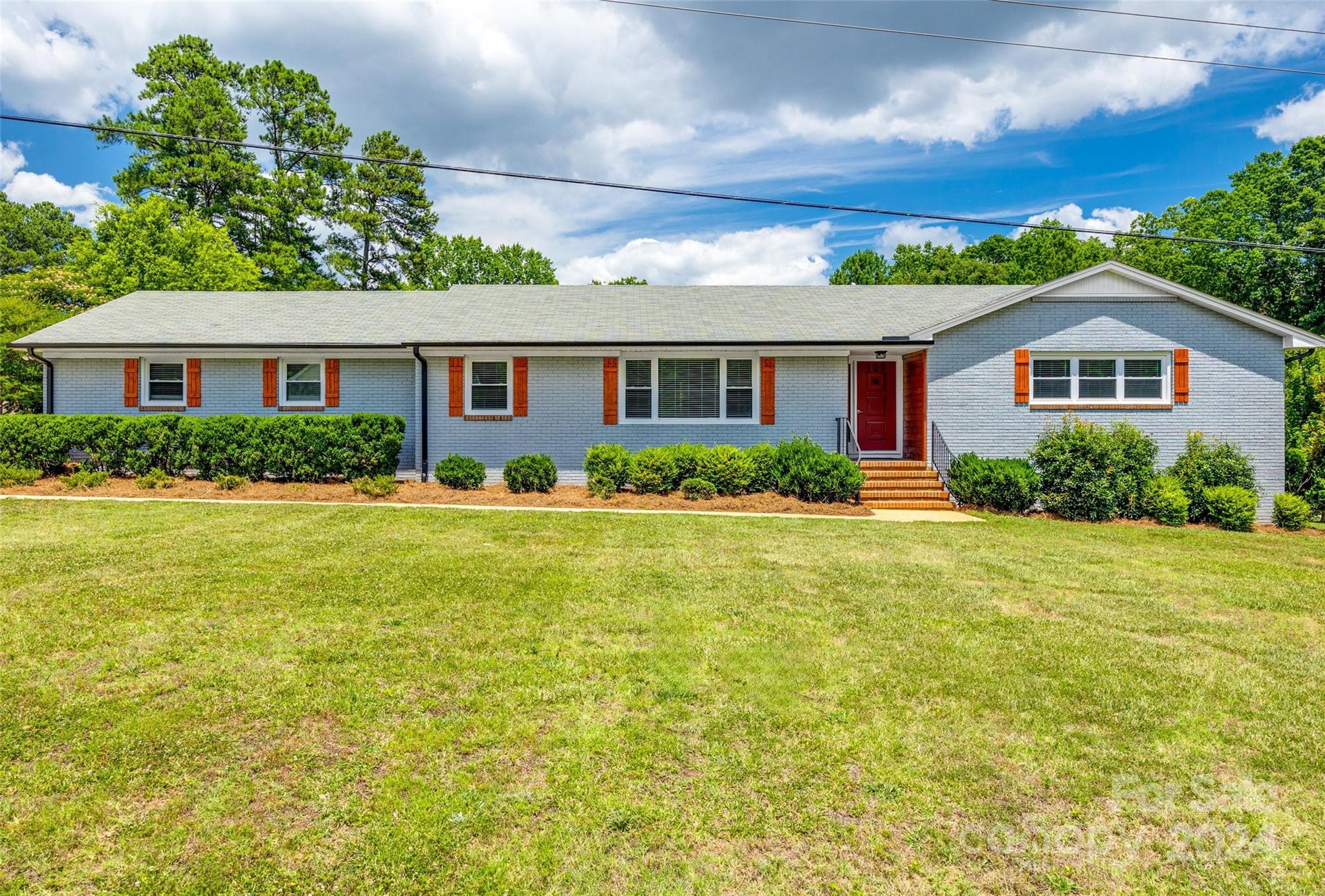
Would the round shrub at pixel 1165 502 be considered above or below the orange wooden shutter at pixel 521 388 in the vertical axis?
below

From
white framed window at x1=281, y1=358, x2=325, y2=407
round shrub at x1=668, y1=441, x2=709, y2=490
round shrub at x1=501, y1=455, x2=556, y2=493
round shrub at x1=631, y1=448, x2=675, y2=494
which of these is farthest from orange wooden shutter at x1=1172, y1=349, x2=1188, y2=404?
white framed window at x1=281, y1=358, x2=325, y2=407

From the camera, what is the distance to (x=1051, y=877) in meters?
2.57

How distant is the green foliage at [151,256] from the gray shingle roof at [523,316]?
6.93 metres

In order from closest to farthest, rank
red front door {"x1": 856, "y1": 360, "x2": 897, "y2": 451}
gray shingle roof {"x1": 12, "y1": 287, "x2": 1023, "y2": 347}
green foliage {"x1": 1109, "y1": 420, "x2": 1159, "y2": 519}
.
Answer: green foliage {"x1": 1109, "y1": 420, "x2": 1159, "y2": 519} → gray shingle roof {"x1": 12, "y1": 287, "x2": 1023, "y2": 347} → red front door {"x1": 856, "y1": 360, "x2": 897, "y2": 451}

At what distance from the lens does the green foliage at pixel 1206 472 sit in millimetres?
12234

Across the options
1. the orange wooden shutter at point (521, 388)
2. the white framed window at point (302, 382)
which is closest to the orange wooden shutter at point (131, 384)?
the white framed window at point (302, 382)

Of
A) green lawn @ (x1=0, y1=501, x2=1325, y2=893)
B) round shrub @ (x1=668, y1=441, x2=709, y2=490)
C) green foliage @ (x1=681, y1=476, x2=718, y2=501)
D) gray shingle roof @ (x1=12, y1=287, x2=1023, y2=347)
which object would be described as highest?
gray shingle roof @ (x1=12, y1=287, x2=1023, y2=347)

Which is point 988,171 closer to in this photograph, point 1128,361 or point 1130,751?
point 1128,361

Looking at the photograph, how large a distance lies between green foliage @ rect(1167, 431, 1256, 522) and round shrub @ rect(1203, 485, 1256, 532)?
0.24 meters

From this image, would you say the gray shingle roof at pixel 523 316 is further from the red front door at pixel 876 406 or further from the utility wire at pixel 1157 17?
the utility wire at pixel 1157 17

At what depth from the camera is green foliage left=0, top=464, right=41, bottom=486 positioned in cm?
1186

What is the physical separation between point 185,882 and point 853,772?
9.35ft

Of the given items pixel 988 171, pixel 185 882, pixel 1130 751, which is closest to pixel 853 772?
pixel 1130 751

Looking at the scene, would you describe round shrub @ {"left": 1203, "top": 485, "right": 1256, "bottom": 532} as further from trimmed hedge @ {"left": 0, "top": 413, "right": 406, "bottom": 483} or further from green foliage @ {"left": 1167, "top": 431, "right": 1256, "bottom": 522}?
trimmed hedge @ {"left": 0, "top": 413, "right": 406, "bottom": 483}
